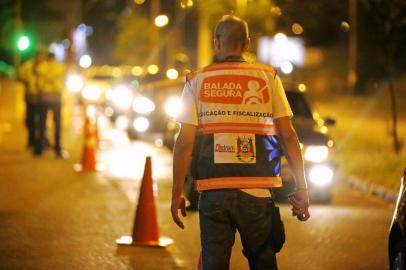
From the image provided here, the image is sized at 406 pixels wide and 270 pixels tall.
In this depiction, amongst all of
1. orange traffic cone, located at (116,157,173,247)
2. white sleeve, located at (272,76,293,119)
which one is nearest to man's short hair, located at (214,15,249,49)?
white sleeve, located at (272,76,293,119)

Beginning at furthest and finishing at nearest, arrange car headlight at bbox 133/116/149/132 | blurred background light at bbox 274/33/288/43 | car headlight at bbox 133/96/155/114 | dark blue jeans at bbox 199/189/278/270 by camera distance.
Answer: blurred background light at bbox 274/33/288/43 < car headlight at bbox 133/116/149/132 < car headlight at bbox 133/96/155/114 < dark blue jeans at bbox 199/189/278/270

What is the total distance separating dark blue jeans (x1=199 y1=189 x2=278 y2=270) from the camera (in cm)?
471

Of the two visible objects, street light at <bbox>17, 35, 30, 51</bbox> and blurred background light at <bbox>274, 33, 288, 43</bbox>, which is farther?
blurred background light at <bbox>274, 33, 288, 43</bbox>

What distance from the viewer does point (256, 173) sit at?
4762 millimetres

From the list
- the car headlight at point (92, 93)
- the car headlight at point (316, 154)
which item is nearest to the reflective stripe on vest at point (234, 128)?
the car headlight at point (316, 154)

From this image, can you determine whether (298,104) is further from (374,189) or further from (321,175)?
(374,189)

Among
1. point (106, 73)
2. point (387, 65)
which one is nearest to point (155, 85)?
point (387, 65)

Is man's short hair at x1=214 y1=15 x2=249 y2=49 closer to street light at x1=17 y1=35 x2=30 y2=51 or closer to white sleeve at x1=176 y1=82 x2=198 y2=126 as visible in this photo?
white sleeve at x1=176 y1=82 x2=198 y2=126

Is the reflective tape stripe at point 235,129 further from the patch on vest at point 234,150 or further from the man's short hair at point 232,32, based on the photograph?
the man's short hair at point 232,32

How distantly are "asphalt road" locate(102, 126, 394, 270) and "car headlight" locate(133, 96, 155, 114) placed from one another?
8142 millimetres

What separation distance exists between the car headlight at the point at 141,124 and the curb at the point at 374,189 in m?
8.31

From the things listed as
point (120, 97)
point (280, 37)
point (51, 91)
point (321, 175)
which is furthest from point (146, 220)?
point (120, 97)

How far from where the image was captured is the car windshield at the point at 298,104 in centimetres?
1324

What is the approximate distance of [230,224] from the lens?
4.77m
